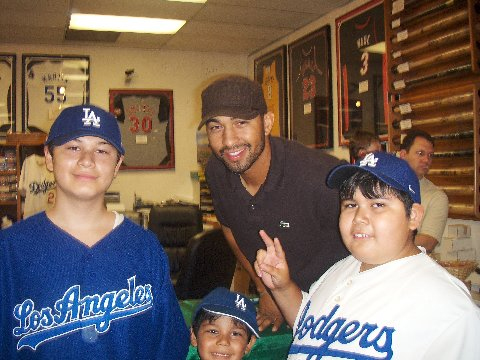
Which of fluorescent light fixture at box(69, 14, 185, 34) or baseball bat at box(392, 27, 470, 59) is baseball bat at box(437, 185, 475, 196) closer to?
baseball bat at box(392, 27, 470, 59)

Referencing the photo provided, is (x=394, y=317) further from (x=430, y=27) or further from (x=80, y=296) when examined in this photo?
(x=430, y=27)

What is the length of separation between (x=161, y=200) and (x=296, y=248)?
590 cm

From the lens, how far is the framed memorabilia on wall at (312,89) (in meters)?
5.95

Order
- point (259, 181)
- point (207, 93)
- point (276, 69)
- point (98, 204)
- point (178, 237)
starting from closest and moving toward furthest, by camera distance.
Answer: point (98, 204) → point (207, 93) → point (259, 181) → point (178, 237) → point (276, 69)

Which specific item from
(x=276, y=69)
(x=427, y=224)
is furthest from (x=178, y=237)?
(x=276, y=69)

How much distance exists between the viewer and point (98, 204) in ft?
5.44

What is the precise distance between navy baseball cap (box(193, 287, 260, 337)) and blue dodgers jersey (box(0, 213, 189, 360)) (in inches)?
13.5

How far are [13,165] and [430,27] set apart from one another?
226 inches

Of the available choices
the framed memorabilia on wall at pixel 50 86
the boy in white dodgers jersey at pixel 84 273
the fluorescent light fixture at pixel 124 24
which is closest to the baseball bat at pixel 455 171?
the boy in white dodgers jersey at pixel 84 273

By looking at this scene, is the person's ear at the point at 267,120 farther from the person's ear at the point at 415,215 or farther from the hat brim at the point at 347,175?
the person's ear at the point at 415,215

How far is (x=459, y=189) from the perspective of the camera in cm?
373

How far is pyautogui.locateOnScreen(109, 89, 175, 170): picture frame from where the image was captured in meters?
7.64

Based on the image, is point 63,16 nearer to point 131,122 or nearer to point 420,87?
point 131,122

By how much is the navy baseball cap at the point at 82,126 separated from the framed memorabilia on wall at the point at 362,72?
3.82 m
